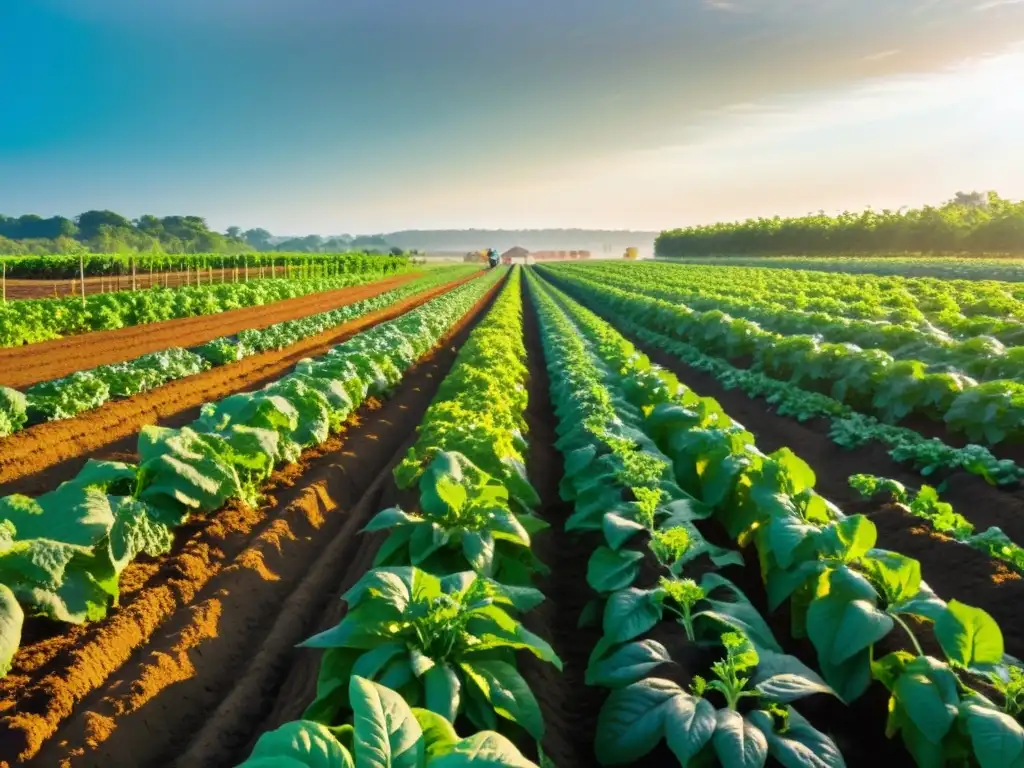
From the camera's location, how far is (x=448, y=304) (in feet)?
86.2

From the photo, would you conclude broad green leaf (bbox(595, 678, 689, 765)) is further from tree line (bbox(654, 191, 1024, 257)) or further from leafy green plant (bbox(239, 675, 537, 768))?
tree line (bbox(654, 191, 1024, 257))

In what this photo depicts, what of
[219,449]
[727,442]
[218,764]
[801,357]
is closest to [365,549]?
[219,449]

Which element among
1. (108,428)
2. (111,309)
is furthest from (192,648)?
(111,309)

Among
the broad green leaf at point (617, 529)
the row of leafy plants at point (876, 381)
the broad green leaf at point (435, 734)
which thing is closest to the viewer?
the broad green leaf at point (435, 734)

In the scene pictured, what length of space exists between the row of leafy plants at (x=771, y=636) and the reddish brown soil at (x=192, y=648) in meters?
1.98

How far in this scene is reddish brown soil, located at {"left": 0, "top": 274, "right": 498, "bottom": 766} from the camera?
3668 millimetres

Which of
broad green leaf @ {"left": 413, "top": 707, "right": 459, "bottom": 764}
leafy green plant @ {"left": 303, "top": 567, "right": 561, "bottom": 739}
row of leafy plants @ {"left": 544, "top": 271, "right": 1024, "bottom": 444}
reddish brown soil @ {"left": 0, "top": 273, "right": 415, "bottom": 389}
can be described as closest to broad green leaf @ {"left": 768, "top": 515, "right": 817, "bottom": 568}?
leafy green plant @ {"left": 303, "top": 567, "right": 561, "bottom": 739}

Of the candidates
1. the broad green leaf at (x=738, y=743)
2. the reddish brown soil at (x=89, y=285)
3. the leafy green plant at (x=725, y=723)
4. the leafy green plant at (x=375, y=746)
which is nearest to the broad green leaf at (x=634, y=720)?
the leafy green plant at (x=725, y=723)

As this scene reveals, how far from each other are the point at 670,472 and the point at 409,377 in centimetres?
918

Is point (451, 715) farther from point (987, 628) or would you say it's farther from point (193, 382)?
point (193, 382)

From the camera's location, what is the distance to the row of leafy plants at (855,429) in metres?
6.63

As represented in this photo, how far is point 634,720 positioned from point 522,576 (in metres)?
1.46

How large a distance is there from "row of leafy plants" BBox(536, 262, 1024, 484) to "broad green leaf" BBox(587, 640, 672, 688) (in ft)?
16.0

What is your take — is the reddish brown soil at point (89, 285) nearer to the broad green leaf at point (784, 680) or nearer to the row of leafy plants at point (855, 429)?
the row of leafy plants at point (855, 429)
